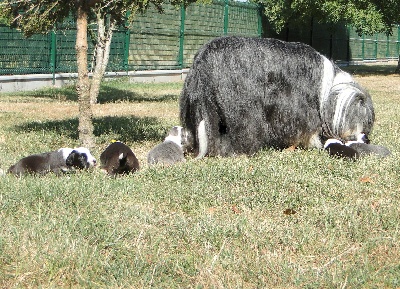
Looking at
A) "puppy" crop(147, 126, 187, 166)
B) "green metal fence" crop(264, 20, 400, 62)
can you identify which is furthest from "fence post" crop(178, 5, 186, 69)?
"puppy" crop(147, 126, 187, 166)

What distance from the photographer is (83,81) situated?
7.83 meters

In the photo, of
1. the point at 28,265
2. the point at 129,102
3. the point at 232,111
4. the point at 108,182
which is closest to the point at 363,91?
the point at 232,111

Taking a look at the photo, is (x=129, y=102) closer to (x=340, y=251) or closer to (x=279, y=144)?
(x=279, y=144)

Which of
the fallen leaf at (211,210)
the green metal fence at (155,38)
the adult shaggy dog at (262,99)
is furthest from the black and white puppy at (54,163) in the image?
the green metal fence at (155,38)

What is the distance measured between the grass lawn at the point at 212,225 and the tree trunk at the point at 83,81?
0.32 meters

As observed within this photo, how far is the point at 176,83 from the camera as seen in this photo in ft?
71.9

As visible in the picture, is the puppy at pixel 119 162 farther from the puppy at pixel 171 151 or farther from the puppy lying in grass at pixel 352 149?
the puppy lying in grass at pixel 352 149

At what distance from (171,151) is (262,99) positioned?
3.81 ft

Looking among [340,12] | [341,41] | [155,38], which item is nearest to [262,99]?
[155,38]

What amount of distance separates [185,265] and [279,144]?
3.88 meters

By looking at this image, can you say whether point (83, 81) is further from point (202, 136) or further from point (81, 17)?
point (202, 136)

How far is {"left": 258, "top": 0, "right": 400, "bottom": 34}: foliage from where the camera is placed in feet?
86.2

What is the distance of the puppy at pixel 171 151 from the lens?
701 cm

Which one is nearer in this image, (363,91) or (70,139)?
(363,91)
